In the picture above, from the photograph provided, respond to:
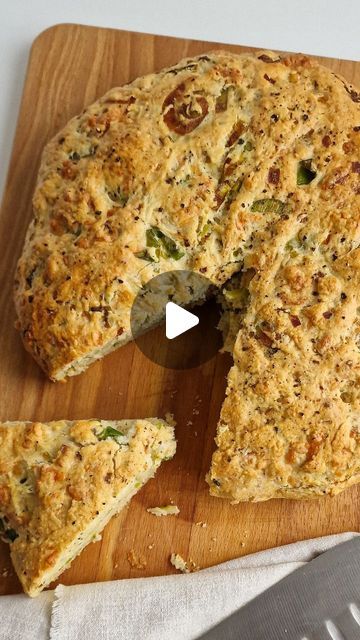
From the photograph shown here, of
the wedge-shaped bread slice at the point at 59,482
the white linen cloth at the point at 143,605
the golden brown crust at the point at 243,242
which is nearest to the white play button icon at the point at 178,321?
the golden brown crust at the point at 243,242

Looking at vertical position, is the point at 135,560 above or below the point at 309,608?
below

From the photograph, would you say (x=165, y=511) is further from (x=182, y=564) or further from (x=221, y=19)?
(x=221, y=19)

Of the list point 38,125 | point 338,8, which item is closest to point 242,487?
point 38,125

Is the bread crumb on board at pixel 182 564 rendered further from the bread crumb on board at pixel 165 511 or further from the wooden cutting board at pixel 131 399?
the bread crumb on board at pixel 165 511

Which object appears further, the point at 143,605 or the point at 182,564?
the point at 182,564

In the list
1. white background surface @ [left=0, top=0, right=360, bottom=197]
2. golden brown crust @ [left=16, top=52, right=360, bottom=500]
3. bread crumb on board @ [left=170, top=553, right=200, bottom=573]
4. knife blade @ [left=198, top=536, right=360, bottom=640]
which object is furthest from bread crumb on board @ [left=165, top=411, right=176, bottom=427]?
white background surface @ [left=0, top=0, right=360, bottom=197]

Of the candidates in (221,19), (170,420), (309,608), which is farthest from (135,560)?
(221,19)
